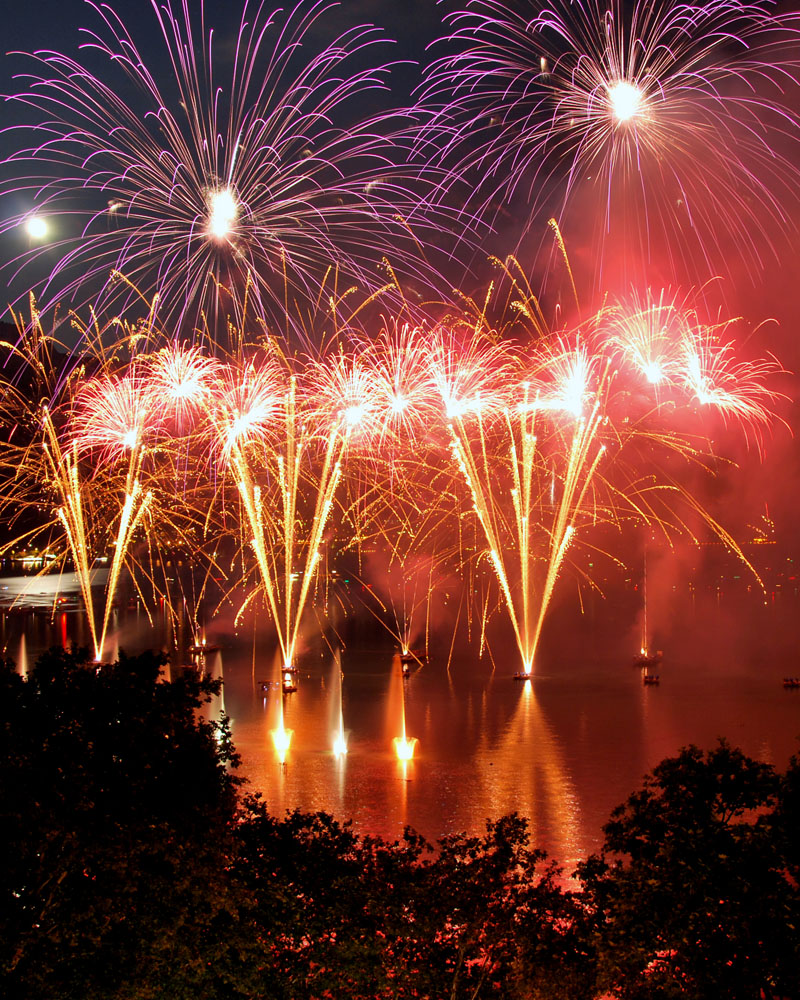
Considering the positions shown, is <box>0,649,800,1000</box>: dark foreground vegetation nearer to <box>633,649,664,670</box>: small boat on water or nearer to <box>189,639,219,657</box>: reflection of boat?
<box>633,649,664,670</box>: small boat on water

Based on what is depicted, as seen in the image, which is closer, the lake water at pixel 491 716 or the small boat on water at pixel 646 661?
the lake water at pixel 491 716

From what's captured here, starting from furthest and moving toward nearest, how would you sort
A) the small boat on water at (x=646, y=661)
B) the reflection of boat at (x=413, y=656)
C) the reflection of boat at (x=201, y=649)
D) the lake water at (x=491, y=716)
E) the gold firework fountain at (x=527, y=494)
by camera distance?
the reflection of boat at (x=201, y=649)
the reflection of boat at (x=413, y=656)
the small boat on water at (x=646, y=661)
the gold firework fountain at (x=527, y=494)
the lake water at (x=491, y=716)

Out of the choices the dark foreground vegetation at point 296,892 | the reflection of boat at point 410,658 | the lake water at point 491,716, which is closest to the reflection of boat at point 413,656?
the reflection of boat at point 410,658

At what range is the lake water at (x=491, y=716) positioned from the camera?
57.4 feet

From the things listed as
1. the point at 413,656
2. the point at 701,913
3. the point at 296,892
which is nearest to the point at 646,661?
the point at 413,656

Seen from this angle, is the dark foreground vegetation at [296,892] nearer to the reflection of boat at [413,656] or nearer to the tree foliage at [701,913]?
the tree foliage at [701,913]

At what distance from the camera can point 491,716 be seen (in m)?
25.4

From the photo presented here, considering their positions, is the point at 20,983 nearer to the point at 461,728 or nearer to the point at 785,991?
the point at 785,991

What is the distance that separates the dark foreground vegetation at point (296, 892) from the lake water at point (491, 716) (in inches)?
167


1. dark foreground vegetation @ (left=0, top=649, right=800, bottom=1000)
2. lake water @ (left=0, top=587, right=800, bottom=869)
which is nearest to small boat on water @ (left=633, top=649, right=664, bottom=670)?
lake water @ (left=0, top=587, right=800, bottom=869)

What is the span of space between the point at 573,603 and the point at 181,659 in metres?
27.4

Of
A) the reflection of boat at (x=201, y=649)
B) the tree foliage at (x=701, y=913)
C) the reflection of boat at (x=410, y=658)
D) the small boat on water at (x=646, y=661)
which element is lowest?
the tree foliage at (x=701, y=913)

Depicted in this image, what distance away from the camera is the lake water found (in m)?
17.5

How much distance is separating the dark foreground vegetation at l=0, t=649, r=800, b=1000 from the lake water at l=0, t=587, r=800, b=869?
167 inches
